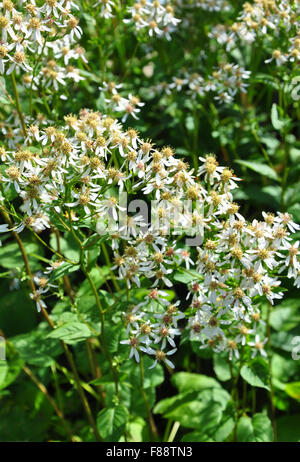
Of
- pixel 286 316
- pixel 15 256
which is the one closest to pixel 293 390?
pixel 286 316

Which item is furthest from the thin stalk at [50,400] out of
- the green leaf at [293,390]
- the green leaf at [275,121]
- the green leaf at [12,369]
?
the green leaf at [275,121]

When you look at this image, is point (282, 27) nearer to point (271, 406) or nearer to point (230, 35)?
point (230, 35)

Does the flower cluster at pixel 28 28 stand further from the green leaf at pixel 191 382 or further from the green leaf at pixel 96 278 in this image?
the green leaf at pixel 191 382

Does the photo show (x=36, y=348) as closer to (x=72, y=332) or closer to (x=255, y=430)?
(x=72, y=332)

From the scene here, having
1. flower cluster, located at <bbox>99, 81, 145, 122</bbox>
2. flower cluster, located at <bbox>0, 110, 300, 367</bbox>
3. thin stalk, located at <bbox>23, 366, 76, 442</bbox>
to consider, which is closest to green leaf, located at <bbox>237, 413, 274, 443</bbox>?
flower cluster, located at <bbox>0, 110, 300, 367</bbox>

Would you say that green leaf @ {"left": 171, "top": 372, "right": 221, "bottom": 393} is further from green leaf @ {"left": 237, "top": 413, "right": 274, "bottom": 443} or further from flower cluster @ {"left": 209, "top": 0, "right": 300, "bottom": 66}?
flower cluster @ {"left": 209, "top": 0, "right": 300, "bottom": 66}

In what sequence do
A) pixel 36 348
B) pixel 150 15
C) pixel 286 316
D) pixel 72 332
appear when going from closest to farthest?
pixel 72 332 < pixel 36 348 < pixel 150 15 < pixel 286 316
